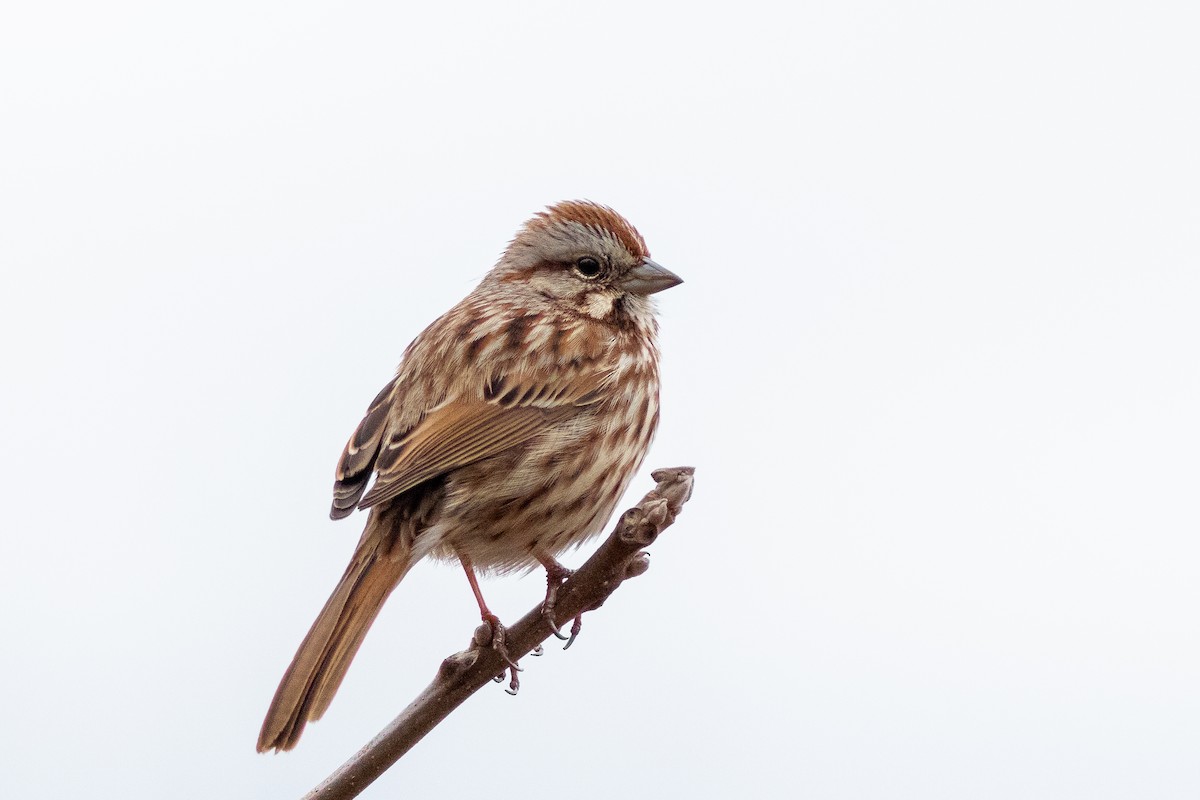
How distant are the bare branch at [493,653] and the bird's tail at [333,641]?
0.54 meters

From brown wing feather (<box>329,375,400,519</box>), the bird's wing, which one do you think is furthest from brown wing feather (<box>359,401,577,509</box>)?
brown wing feather (<box>329,375,400,519</box>)

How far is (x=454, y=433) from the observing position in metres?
4.84

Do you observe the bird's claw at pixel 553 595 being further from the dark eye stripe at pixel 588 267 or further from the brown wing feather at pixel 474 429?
the dark eye stripe at pixel 588 267

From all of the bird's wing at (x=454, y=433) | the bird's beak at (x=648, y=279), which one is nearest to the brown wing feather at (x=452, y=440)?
the bird's wing at (x=454, y=433)

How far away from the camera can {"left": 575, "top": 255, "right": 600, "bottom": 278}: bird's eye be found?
588cm

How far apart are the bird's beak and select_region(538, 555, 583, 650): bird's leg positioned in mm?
1424

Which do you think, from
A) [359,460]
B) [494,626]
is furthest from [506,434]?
[494,626]

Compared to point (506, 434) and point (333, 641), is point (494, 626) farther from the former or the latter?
point (506, 434)

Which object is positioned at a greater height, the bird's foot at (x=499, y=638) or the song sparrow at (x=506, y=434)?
the song sparrow at (x=506, y=434)

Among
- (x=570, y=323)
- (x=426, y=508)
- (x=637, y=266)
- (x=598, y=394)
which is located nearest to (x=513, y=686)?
(x=426, y=508)

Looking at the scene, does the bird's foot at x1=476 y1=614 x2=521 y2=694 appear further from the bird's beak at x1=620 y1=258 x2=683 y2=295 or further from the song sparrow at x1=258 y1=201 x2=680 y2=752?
the bird's beak at x1=620 y1=258 x2=683 y2=295

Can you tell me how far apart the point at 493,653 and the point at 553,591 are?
0.95 ft

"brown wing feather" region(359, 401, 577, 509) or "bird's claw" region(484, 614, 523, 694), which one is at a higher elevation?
"brown wing feather" region(359, 401, 577, 509)

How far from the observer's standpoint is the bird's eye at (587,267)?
19.3 feet
